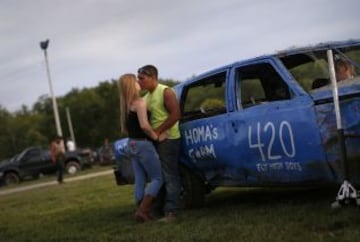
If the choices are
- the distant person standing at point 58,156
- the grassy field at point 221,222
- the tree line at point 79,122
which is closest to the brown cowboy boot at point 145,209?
the grassy field at point 221,222

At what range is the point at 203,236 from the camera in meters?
6.19

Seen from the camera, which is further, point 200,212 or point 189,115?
point 189,115

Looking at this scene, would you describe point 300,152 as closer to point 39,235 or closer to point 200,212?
point 200,212

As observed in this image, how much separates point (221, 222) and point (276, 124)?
1170mm

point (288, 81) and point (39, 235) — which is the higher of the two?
point (288, 81)

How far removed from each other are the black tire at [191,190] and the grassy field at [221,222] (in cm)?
16

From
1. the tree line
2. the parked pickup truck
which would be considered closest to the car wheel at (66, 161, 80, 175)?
the parked pickup truck

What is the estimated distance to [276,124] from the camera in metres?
6.85

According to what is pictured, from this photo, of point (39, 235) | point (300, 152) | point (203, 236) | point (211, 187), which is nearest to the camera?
point (203, 236)

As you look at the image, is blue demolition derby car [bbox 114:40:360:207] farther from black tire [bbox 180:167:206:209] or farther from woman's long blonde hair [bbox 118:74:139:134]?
woman's long blonde hair [bbox 118:74:139:134]

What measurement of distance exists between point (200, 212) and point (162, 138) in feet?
3.38

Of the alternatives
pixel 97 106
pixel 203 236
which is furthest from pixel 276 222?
pixel 97 106

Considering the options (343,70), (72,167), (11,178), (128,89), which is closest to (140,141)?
(128,89)

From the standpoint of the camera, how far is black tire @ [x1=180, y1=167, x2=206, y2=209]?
8367 millimetres
